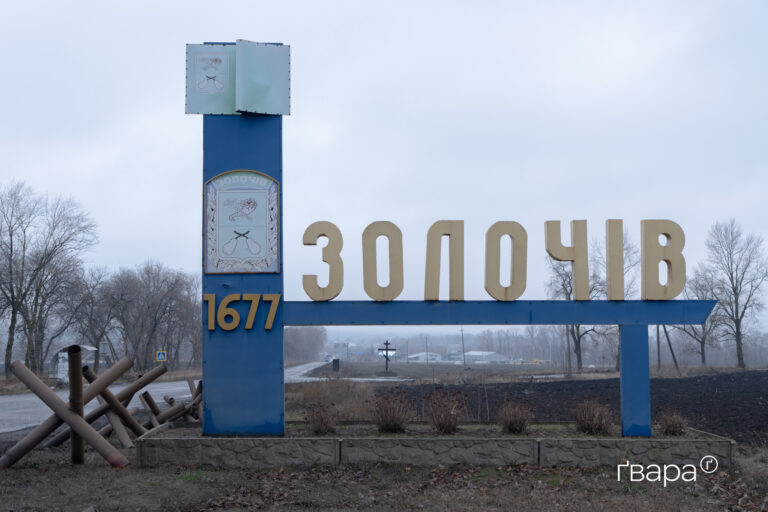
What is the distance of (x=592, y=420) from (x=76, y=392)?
341 inches

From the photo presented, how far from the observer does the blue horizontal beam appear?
36.1 feet

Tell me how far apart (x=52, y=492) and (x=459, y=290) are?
693cm

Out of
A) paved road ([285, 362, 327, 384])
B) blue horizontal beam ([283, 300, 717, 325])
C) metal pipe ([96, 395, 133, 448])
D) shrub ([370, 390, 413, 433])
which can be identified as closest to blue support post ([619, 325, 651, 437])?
blue horizontal beam ([283, 300, 717, 325])

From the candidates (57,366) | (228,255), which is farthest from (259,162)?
(57,366)

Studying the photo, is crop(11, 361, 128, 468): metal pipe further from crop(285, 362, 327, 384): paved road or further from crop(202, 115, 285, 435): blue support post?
crop(285, 362, 327, 384): paved road

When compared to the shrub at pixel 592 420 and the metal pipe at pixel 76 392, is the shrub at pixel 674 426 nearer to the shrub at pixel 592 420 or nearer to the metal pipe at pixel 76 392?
the shrub at pixel 592 420

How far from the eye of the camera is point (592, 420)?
1098cm

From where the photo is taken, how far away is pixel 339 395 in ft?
72.0

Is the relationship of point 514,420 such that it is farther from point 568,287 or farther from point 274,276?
point 568,287

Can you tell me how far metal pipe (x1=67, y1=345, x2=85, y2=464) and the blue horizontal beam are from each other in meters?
3.37

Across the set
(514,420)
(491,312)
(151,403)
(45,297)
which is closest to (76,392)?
(151,403)

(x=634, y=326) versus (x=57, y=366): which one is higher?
(x=634, y=326)

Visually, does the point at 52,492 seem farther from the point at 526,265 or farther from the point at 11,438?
the point at 526,265

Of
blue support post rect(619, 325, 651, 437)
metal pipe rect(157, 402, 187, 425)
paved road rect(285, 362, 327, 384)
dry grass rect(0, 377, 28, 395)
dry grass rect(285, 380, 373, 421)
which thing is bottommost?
paved road rect(285, 362, 327, 384)
